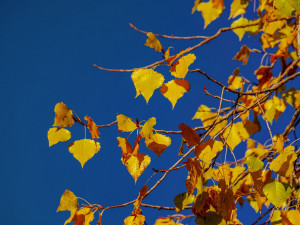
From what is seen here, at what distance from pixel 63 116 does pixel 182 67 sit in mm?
324

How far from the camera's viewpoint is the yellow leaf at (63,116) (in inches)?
30.9

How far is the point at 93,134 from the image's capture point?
2.65 ft

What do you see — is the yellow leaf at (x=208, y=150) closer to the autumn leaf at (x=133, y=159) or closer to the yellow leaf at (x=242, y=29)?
the autumn leaf at (x=133, y=159)

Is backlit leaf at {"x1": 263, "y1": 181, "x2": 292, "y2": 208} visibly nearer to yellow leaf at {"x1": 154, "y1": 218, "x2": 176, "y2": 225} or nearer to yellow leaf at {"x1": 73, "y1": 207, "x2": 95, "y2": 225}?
yellow leaf at {"x1": 154, "y1": 218, "x2": 176, "y2": 225}

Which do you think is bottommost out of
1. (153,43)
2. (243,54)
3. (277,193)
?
(277,193)

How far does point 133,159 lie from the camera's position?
769mm

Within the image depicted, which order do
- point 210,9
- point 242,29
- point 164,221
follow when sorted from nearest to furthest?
point 164,221
point 210,9
point 242,29

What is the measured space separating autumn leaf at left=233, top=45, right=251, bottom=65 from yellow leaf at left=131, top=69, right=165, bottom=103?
93 centimetres

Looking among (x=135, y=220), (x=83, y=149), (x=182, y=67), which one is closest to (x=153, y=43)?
(x=182, y=67)

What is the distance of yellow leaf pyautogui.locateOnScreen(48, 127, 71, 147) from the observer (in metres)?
0.79

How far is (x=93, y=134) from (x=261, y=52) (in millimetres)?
1061

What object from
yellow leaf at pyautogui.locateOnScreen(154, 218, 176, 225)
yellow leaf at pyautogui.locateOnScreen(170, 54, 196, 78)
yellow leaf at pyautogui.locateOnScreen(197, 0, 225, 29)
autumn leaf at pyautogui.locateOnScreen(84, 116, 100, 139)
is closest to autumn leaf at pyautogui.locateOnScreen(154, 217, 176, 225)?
yellow leaf at pyautogui.locateOnScreen(154, 218, 176, 225)

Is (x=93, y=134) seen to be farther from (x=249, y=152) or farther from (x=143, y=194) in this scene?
(x=249, y=152)

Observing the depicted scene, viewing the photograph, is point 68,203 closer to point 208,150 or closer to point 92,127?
point 92,127
